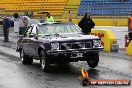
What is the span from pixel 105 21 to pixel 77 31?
27.9 m

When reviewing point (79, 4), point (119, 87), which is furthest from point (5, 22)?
point (79, 4)

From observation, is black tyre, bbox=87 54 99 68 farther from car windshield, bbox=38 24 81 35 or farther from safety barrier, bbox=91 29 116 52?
safety barrier, bbox=91 29 116 52

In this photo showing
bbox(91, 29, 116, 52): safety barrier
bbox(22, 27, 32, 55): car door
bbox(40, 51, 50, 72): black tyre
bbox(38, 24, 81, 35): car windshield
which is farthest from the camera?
bbox(91, 29, 116, 52): safety barrier

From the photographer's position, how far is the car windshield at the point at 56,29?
554 inches

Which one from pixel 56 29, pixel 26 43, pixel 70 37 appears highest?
pixel 56 29

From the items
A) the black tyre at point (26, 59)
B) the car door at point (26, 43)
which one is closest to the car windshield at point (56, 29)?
the car door at point (26, 43)

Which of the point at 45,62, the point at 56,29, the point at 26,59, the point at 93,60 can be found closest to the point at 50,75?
the point at 45,62

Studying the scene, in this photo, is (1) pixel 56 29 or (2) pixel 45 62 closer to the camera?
(2) pixel 45 62

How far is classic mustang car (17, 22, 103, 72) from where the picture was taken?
41.5 feet

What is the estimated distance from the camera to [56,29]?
1418 cm

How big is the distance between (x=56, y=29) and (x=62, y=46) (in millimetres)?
1592

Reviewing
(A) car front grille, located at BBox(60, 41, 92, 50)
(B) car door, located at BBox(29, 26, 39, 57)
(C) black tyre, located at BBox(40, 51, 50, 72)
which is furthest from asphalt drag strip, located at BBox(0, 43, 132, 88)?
(A) car front grille, located at BBox(60, 41, 92, 50)

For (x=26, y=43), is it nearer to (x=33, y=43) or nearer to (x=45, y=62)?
(x=33, y=43)

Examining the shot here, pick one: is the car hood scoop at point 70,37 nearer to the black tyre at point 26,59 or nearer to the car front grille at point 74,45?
the car front grille at point 74,45
